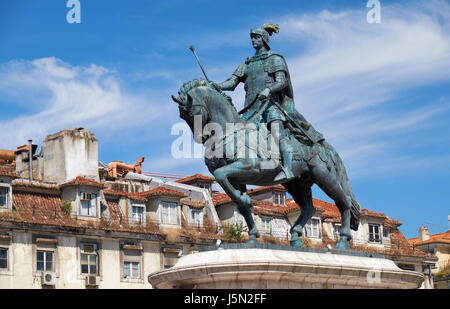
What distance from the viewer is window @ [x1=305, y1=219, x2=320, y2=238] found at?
61.5m

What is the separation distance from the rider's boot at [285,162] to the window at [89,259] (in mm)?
30573

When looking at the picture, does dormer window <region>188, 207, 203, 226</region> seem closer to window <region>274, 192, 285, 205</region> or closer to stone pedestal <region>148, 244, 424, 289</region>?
window <region>274, 192, 285, 205</region>

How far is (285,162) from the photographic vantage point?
22312 millimetres

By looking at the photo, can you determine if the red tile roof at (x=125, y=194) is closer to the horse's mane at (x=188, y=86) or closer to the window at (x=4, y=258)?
the window at (x=4, y=258)

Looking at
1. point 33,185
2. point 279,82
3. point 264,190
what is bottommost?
point 279,82

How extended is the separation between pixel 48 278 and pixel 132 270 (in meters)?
5.23

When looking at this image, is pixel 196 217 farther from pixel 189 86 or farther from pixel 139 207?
pixel 189 86

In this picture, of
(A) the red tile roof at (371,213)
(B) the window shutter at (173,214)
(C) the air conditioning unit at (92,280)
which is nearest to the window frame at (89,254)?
(C) the air conditioning unit at (92,280)

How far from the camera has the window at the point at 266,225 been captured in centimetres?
5949

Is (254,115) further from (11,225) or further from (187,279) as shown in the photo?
(11,225)

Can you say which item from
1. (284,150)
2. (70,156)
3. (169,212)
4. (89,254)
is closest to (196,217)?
(169,212)

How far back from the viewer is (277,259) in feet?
67.6

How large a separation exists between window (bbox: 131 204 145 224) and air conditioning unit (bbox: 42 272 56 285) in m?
A: 6.88

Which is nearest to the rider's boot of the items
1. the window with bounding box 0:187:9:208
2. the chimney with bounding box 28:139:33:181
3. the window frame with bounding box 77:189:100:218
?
the window with bounding box 0:187:9:208
